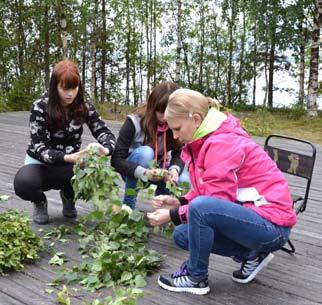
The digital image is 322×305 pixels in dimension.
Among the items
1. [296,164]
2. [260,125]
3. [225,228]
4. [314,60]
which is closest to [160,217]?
[225,228]

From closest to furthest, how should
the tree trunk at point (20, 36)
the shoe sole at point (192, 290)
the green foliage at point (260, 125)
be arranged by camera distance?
the shoe sole at point (192, 290), the green foliage at point (260, 125), the tree trunk at point (20, 36)

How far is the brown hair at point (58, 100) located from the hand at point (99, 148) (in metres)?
0.28

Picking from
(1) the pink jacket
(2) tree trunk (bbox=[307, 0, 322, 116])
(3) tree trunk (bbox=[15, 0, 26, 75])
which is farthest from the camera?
(3) tree trunk (bbox=[15, 0, 26, 75])

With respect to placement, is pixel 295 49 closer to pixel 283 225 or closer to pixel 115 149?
pixel 115 149

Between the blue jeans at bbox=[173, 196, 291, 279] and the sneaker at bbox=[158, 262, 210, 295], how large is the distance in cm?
12

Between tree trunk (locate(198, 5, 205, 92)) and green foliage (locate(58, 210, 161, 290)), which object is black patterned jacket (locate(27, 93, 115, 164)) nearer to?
green foliage (locate(58, 210, 161, 290))

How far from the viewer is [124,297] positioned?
2061mm

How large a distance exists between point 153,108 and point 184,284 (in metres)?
1.12

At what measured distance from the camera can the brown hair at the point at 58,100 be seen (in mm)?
2936

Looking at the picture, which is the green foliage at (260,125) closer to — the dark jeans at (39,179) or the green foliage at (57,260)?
the dark jeans at (39,179)

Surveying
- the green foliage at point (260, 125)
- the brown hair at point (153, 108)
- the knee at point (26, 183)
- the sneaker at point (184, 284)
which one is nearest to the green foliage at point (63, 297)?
the sneaker at point (184, 284)

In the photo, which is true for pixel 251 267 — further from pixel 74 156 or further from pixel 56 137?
pixel 56 137

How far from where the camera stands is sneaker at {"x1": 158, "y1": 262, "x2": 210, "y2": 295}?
7.41 feet

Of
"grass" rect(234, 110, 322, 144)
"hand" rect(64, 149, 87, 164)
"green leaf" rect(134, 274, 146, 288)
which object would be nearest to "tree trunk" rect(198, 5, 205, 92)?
"grass" rect(234, 110, 322, 144)
